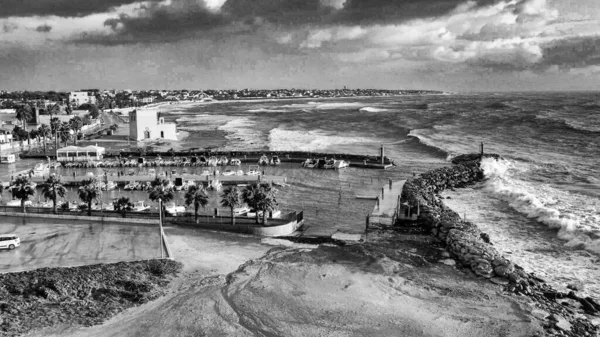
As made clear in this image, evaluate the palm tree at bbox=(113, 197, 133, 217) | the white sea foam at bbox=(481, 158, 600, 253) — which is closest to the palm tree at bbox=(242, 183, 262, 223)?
the palm tree at bbox=(113, 197, 133, 217)

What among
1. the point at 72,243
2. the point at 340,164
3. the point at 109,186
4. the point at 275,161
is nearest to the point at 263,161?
the point at 275,161

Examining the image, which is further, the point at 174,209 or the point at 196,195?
the point at 174,209

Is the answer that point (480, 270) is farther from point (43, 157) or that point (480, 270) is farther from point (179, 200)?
point (43, 157)

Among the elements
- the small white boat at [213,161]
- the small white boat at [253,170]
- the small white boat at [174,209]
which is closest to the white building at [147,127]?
the small white boat at [213,161]

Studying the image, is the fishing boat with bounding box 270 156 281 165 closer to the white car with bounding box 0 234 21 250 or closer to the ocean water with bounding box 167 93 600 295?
the ocean water with bounding box 167 93 600 295

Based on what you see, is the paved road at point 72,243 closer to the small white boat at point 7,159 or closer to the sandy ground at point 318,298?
the sandy ground at point 318,298

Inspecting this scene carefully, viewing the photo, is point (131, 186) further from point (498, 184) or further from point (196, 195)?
point (498, 184)

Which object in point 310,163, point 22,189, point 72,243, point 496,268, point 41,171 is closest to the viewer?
point 496,268
